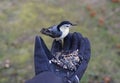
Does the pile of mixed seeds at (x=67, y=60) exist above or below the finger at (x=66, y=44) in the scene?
below

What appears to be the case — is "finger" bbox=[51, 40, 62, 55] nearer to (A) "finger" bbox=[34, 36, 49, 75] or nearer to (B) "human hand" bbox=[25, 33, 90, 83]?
(B) "human hand" bbox=[25, 33, 90, 83]

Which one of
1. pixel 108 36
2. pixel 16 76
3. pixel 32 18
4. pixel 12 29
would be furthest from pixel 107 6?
pixel 16 76

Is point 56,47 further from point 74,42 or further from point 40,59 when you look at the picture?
point 40,59

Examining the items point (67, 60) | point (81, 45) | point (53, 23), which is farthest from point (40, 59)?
point (53, 23)

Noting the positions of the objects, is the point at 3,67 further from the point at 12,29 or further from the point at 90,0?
the point at 90,0

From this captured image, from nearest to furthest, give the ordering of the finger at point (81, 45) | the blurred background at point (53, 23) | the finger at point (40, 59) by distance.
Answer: the finger at point (40, 59) < the finger at point (81, 45) < the blurred background at point (53, 23)

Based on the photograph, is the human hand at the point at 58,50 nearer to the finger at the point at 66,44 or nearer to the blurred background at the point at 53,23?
the finger at the point at 66,44

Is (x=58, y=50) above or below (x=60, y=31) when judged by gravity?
below

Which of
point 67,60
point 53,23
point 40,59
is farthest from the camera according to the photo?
point 53,23

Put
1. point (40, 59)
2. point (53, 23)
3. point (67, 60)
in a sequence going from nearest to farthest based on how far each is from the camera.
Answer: point (40, 59), point (67, 60), point (53, 23)

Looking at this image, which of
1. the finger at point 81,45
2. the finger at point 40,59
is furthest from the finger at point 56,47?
the finger at point 40,59
